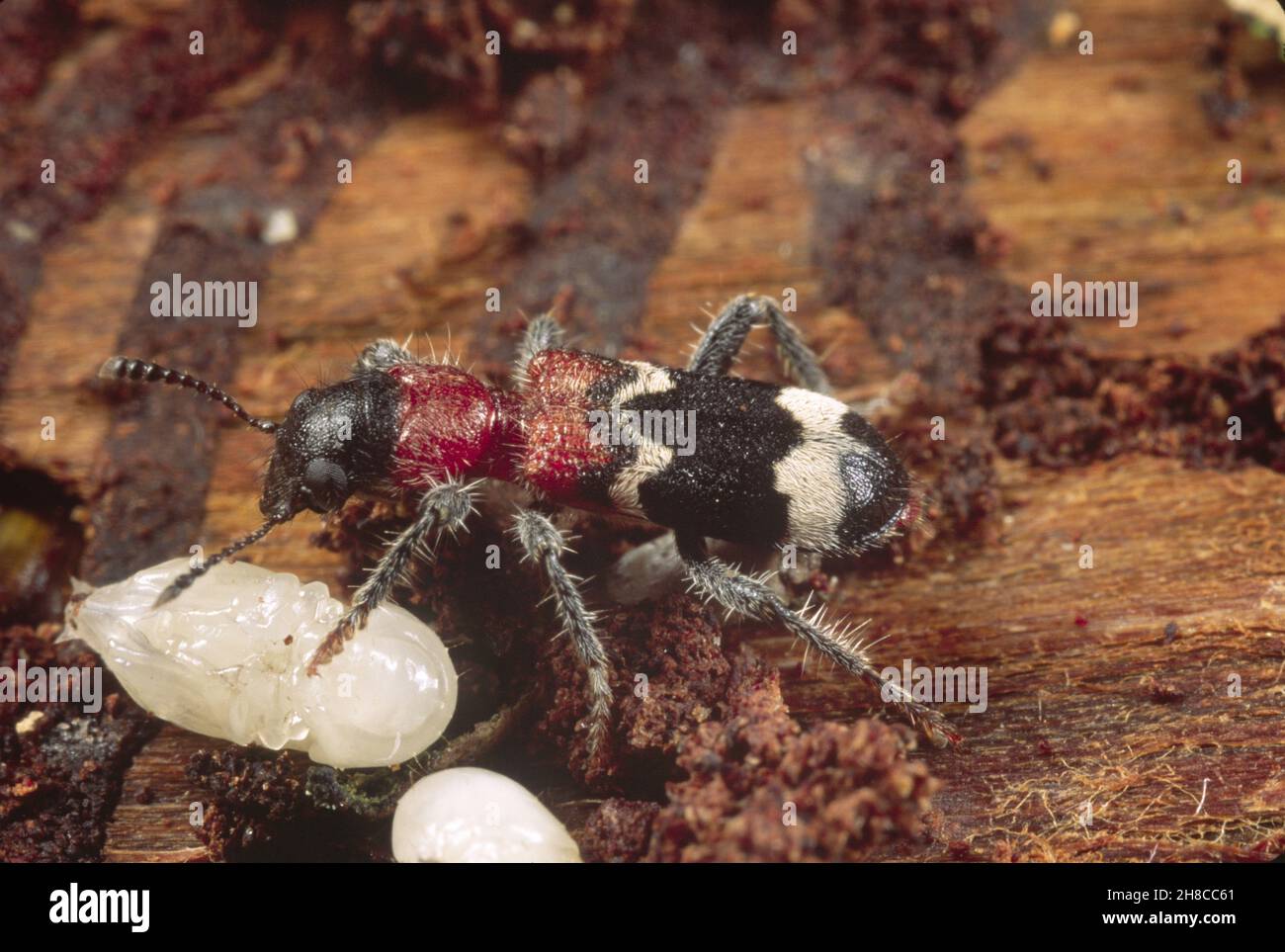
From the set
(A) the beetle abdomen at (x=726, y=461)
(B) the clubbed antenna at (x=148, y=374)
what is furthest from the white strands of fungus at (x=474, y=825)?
(B) the clubbed antenna at (x=148, y=374)

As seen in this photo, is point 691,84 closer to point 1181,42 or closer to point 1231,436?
point 1181,42

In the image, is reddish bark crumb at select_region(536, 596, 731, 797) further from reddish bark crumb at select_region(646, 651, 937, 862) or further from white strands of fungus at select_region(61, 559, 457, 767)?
white strands of fungus at select_region(61, 559, 457, 767)

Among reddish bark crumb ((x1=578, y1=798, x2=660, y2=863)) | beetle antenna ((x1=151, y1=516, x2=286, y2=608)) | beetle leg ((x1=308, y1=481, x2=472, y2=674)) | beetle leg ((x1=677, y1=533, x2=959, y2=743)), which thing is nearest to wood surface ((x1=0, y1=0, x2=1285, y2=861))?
beetle leg ((x1=677, y1=533, x2=959, y2=743))

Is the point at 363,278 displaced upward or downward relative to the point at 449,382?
upward

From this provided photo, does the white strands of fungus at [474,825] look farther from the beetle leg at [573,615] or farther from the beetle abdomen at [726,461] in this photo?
the beetle abdomen at [726,461]

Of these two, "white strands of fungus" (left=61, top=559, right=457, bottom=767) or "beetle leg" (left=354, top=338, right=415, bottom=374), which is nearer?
"white strands of fungus" (left=61, top=559, right=457, bottom=767)
